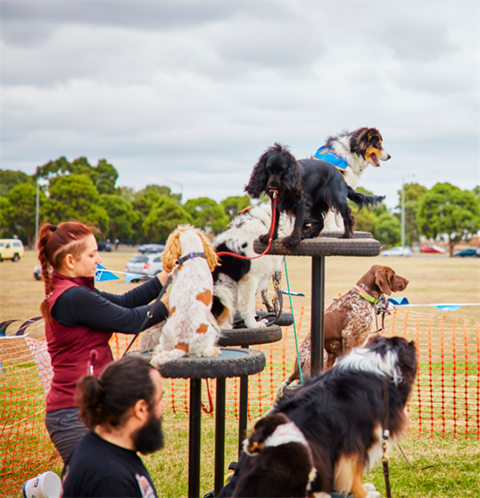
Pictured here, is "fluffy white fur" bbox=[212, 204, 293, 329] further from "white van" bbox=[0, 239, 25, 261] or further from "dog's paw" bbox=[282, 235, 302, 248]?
"white van" bbox=[0, 239, 25, 261]

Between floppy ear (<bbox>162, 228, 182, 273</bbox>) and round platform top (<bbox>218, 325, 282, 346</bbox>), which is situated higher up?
floppy ear (<bbox>162, 228, 182, 273</bbox>)

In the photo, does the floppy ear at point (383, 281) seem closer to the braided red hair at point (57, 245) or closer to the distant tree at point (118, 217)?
the braided red hair at point (57, 245)

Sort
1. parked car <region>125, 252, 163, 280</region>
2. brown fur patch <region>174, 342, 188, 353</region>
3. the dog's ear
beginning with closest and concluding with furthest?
brown fur patch <region>174, 342, 188, 353</region> < the dog's ear < parked car <region>125, 252, 163, 280</region>

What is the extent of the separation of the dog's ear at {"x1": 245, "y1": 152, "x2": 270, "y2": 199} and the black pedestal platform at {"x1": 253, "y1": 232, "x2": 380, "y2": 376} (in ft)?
1.25

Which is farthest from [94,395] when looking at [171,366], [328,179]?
[328,179]

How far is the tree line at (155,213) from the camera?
51688 mm

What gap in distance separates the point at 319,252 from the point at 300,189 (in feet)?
1.33

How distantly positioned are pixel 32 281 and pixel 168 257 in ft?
69.2

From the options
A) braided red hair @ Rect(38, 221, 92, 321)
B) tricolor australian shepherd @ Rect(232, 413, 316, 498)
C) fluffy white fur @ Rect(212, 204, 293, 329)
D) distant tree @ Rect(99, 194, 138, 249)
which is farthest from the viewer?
distant tree @ Rect(99, 194, 138, 249)

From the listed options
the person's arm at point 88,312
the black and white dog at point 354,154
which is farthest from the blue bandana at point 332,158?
the person's arm at point 88,312

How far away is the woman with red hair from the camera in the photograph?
2.52 metres

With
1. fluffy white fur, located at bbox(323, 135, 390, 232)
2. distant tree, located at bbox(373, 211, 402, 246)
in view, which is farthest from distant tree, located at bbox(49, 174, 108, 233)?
fluffy white fur, located at bbox(323, 135, 390, 232)

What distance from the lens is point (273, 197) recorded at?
9.86ft

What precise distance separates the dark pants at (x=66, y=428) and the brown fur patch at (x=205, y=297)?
2.80ft
